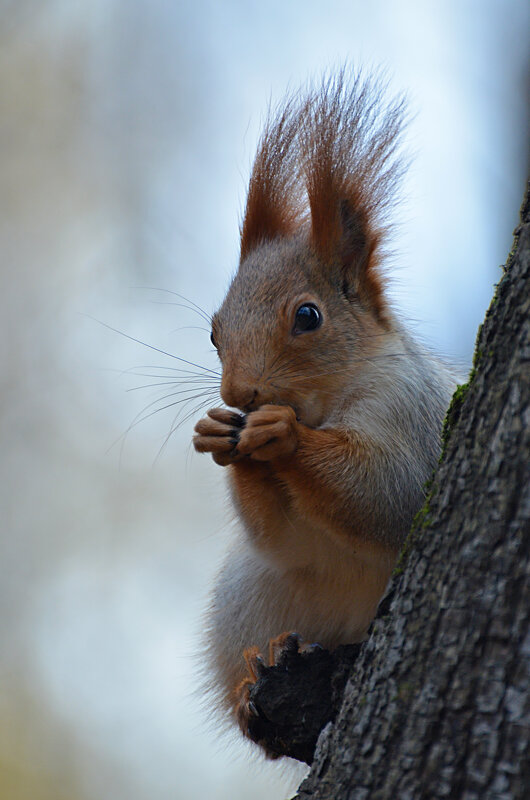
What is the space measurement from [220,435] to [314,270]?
62 centimetres

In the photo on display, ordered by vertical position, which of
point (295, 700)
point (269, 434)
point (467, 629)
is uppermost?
point (269, 434)

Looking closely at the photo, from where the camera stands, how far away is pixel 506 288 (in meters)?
1.04

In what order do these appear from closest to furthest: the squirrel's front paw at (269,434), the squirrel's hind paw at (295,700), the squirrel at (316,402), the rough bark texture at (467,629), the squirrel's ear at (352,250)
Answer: the rough bark texture at (467,629), the squirrel's hind paw at (295,700), the squirrel's front paw at (269,434), the squirrel at (316,402), the squirrel's ear at (352,250)

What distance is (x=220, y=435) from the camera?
1.73 metres

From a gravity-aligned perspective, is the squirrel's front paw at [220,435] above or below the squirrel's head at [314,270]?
below

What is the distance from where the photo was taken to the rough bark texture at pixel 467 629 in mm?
870

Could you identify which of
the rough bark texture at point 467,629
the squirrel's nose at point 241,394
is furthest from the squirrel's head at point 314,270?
the rough bark texture at point 467,629

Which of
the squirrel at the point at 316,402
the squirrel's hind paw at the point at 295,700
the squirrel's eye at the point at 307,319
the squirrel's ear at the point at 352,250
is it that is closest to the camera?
the squirrel's hind paw at the point at 295,700

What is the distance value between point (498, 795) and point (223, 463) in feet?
3.30

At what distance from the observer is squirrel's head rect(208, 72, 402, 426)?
6.24 ft

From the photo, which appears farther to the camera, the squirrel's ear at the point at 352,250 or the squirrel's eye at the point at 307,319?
the squirrel's ear at the point at 352,250

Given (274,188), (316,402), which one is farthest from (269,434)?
(274,188)

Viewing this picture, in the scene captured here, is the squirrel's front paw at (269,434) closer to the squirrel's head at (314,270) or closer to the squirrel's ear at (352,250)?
the squirrel's head at (314,270)

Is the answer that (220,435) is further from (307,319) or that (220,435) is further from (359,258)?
(359,258)
